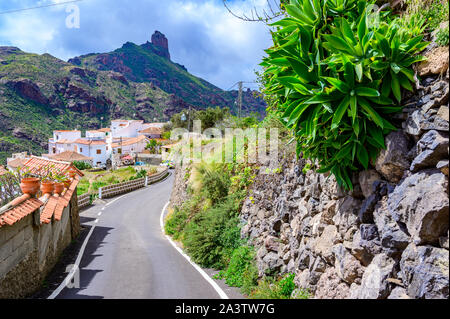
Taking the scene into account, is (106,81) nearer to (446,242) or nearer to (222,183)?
(222,183)

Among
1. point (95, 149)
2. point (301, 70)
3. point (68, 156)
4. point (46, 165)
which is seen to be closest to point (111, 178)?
point (46, 165)

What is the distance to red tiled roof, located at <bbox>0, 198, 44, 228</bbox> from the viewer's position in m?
5.98

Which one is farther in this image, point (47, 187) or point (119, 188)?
point (119, 188)

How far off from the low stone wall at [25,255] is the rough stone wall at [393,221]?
568 cm

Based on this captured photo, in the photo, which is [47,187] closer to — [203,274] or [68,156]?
[203,274]

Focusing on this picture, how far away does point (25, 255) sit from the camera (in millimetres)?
7156

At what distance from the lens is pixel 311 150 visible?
4859mm

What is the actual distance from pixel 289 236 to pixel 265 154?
133 inches

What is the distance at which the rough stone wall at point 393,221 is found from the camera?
3014 millimetres

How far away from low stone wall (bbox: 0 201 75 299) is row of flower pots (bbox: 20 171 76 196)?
627mm

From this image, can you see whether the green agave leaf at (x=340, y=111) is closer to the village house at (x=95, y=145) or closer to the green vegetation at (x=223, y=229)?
the green vegetation at (x=223, y=229)

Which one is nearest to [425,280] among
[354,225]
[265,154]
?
[354,225]

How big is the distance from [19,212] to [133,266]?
3.73 m

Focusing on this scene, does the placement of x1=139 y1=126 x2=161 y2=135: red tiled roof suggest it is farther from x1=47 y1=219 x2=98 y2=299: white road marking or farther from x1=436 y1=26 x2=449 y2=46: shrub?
x1=436 y1=26 x2=449 y2=46: shrub
